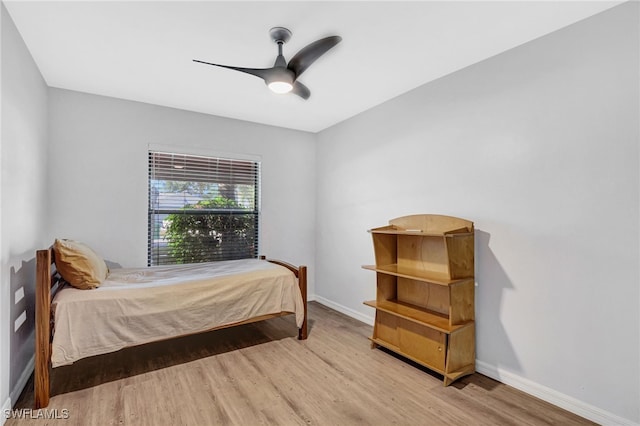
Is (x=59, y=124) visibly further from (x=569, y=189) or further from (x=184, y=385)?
(x=569, y=189)

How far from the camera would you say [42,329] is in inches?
80.4

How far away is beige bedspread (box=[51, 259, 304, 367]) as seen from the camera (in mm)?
2158

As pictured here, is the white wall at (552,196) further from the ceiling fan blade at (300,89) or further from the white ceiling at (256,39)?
the ceiling fan blade at (300,89)

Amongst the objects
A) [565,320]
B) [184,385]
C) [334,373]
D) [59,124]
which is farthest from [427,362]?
[59,124]

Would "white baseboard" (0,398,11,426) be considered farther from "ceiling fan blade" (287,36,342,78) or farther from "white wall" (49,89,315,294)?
"ceiling fan blade" (287,36,342,78)

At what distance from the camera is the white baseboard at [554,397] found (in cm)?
188

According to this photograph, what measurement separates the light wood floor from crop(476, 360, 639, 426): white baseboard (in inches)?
2.1

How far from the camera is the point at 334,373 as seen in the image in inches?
99.7

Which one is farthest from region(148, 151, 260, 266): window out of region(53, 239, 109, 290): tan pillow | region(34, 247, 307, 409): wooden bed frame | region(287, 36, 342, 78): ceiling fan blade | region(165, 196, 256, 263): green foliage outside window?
region(287, 36, 342, 78): ceiling fan blade

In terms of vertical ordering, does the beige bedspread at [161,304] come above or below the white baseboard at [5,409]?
above

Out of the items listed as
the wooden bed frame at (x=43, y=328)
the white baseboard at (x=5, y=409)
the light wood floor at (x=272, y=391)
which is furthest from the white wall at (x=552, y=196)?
the white baseboard at (x=5, y=409)

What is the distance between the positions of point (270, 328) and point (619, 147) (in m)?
3.28

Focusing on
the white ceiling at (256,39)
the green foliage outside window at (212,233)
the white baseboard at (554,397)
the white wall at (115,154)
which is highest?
the white ceiling at (256,39)

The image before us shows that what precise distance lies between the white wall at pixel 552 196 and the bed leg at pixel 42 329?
2.92 meters
